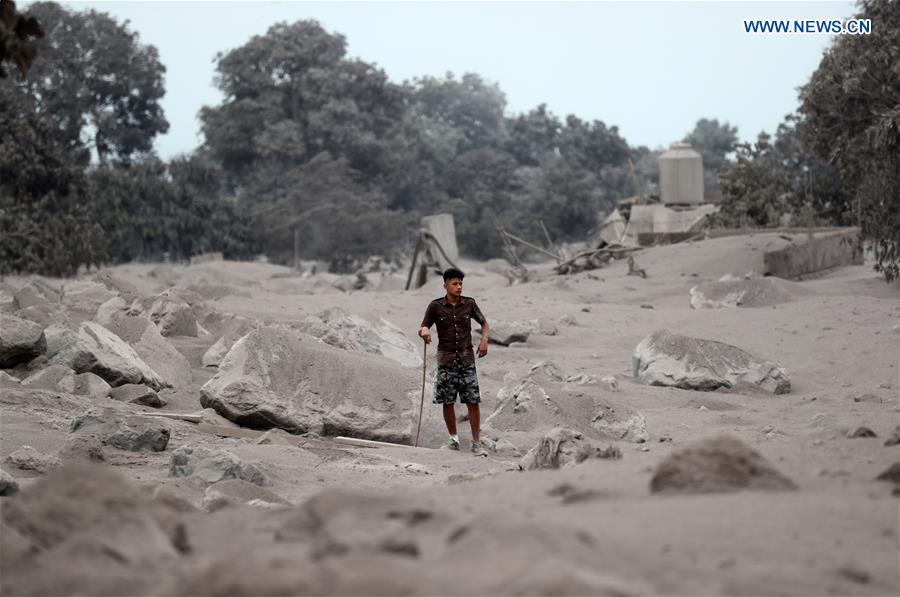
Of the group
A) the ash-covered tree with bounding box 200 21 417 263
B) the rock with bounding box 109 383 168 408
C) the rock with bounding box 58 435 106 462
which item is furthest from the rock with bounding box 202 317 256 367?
the ash-covered tree with bounding box 200 21 417 263

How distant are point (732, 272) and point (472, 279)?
7.67m

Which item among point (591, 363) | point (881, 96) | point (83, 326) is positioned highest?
point (881, 96)


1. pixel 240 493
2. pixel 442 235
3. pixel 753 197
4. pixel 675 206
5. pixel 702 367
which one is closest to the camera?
pixel 240 493

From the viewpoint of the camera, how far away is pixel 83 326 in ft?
35.0

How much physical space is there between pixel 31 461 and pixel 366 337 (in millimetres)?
5733

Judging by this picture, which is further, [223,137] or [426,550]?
[223,137]

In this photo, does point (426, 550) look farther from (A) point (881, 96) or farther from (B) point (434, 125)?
(B) point (434, 125)

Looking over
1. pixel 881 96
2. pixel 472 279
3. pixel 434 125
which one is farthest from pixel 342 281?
pixel 434 125

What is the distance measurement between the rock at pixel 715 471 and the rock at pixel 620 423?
500 cm

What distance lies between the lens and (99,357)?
10227 millimetres

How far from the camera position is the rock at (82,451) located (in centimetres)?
732

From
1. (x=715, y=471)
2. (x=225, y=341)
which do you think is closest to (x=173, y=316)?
(x=225, y=341)

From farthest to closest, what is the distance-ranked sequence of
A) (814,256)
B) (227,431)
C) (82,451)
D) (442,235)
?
(442,235) < (814,256) < (227,431) < (82,451)

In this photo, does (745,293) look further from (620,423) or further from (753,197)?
(753,197)
